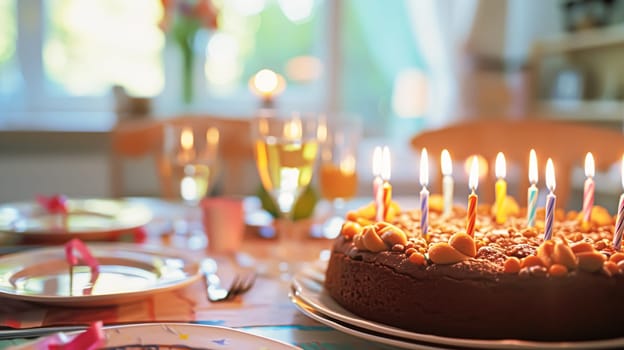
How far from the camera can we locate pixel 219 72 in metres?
3.50

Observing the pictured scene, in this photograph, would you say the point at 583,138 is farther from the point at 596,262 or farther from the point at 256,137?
the point at 596,262

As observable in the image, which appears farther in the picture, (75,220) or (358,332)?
(75,220)

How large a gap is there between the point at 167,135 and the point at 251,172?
1887 mm

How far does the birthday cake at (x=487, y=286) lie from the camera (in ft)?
2.03

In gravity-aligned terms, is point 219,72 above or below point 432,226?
above

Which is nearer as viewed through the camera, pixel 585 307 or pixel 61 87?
pixel 585 307

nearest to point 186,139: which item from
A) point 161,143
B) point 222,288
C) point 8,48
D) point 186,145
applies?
point 186,145

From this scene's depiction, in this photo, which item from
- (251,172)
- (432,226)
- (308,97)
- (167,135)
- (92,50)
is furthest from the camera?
(308,97)

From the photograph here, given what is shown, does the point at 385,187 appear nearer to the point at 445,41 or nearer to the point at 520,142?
the point at 520,142

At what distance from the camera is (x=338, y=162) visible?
4.29 feet

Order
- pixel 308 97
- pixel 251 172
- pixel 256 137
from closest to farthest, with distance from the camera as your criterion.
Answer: pixel 256 137 < pixel 251 172 < pixel 308 97

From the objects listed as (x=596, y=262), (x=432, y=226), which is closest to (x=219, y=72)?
(x=432, y=226)

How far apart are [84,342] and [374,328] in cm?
26

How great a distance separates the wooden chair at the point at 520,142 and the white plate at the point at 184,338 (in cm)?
130
